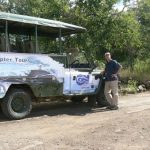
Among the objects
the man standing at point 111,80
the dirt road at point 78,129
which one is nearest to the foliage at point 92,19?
the man standing at point 111,80

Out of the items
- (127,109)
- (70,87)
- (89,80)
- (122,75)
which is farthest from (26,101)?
(122,75)

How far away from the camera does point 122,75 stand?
68.1 feet

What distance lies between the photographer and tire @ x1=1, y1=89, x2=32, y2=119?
10953 millimetres

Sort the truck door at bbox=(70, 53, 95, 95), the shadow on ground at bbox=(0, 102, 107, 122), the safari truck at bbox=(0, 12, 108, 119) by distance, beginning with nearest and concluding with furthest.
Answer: the safari truck at bbox=(0, 12, 108, 119), the shadow on ground at bbox=(0, 102, 107, 122), the truck door at bbox=(70, 53, 95, 95)

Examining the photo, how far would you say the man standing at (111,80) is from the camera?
13133 millimetres

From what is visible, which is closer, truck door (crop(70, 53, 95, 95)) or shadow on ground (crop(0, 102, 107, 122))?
shadow on ground (crop(0, 102, 107, 122))

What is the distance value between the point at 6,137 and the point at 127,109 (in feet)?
16.5

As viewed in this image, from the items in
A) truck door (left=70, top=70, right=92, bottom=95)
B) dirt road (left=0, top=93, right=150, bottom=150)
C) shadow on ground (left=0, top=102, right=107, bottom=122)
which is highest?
truck door (left=70, top=70, right=92, bottom=95)

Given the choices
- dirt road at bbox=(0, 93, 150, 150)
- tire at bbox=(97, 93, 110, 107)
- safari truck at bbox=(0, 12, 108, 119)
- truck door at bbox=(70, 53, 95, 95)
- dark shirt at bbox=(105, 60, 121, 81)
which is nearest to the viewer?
dirt road at bbox=(0, 93, 150, 150)

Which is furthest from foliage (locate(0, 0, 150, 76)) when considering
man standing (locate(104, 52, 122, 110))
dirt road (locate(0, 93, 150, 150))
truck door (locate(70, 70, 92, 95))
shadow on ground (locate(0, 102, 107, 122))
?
dirt road (locate(0, 93, 150, 150))

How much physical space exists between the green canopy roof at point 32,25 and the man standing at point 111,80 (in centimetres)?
132

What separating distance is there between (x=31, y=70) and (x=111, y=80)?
9.73 ft

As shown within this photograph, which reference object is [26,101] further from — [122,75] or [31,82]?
[122,75]

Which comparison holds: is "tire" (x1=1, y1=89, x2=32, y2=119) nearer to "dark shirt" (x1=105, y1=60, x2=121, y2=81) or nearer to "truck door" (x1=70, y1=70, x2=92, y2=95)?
"truck door" (x1=70, y1=70, x2=92, y2=95)
